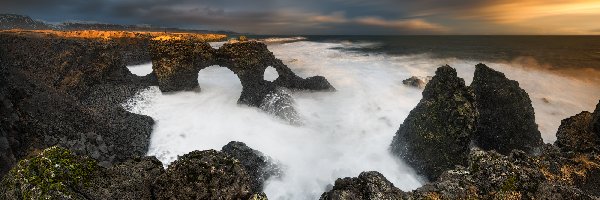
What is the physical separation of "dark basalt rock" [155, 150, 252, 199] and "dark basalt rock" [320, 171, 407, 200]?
269cm

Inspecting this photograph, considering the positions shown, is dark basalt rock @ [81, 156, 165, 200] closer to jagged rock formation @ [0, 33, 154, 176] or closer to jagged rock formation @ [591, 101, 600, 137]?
jagged rock formation @ [0, 33, 154, 176]

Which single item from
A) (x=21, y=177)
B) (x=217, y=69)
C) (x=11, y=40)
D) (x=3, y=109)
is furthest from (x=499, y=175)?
(x=217, y=69)

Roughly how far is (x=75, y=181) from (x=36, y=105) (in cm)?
1092

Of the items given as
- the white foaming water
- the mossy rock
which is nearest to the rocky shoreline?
the mossy rock

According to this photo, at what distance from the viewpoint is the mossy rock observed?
5.69 m

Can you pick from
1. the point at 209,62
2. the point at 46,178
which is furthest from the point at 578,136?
the point at 209,62

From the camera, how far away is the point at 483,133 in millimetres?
16469

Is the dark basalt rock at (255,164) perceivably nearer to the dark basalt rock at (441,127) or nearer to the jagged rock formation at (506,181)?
the jagged rock formation at (506,181)

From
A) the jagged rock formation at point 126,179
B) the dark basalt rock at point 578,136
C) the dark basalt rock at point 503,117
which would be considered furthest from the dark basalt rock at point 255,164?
the dark basalt rock at point 578,136

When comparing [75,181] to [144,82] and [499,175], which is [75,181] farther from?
[144,82]

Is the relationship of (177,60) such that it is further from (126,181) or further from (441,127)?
(441,127)

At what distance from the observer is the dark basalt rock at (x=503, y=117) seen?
624 inches

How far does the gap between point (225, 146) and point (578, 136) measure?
44.8 feet

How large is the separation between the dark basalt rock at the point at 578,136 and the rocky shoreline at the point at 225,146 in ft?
0.15
